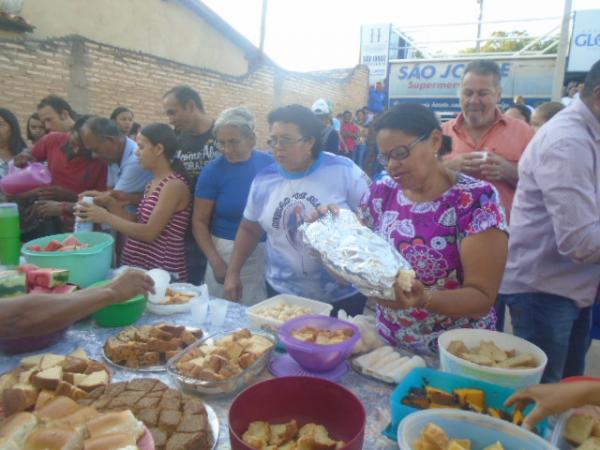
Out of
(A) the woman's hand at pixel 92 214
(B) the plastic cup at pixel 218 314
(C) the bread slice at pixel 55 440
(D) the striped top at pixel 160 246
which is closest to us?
(C) the bread slice at pixel 55 440

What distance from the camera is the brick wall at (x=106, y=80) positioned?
7.08 meters

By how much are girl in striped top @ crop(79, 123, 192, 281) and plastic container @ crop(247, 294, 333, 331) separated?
3.69 ft

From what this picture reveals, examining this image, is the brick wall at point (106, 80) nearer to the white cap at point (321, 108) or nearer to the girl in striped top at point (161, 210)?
the white cap at point (321, 108)

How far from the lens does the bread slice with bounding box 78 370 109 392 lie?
138 cm

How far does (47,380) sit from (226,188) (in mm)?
1871

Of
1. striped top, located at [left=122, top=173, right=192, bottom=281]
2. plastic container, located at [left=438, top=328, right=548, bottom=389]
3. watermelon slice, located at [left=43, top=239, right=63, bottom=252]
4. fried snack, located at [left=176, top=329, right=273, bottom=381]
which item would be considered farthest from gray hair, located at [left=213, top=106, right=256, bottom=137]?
plastic container, located at [left=438, top=328, right=548, bottom=389]

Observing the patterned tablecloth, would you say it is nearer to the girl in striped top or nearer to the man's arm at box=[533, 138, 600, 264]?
the girl in striped top

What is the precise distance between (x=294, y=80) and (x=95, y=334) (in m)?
13.4

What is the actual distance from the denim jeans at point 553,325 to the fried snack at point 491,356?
919mm

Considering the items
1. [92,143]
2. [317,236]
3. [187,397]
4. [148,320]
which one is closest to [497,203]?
[317,236]

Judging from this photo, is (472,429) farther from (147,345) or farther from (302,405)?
(147,345)

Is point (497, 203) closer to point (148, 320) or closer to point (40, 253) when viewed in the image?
point (148, 320)

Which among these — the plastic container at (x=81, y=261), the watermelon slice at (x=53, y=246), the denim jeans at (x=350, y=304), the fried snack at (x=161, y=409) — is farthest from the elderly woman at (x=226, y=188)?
the fried snack at (x=161, y=409)

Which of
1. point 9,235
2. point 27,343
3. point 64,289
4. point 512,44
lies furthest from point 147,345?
point 512,44
